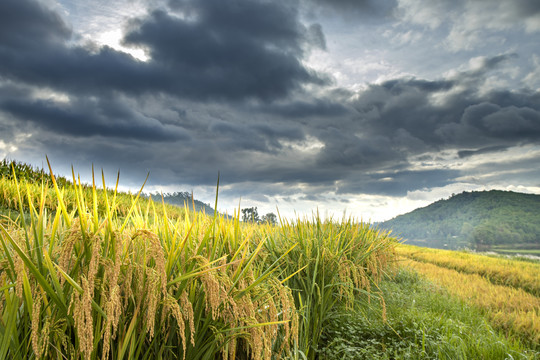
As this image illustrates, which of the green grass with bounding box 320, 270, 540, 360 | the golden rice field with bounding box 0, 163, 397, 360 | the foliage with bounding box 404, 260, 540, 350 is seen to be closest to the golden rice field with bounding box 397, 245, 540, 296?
the foliage with bounding box 404, 260, 540, 350

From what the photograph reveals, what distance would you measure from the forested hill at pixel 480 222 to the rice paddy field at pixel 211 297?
92161mm

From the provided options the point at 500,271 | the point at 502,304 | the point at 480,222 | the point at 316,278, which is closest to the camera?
the point at 316,278

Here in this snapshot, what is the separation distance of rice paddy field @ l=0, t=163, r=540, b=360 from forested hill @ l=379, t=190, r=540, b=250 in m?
92.2

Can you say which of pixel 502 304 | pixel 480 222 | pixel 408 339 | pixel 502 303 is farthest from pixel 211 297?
pixel 480 222

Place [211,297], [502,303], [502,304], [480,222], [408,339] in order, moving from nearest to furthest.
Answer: [211,297], [408,339], [502,304], [502,303], [480,222]

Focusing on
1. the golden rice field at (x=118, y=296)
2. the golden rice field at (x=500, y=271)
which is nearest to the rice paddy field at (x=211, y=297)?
the golden rice field at (x=118, y=296)

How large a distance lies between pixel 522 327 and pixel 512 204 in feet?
475

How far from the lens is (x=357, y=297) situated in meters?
6.41

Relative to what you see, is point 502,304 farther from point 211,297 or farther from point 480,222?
point 480,222

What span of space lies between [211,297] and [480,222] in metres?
144

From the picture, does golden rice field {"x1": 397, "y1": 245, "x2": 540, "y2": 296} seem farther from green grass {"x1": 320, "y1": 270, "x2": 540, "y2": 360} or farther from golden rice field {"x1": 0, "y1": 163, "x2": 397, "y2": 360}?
golden rice field {"x1": 0, "y1": 163, "x2": 397, "y2": 360}

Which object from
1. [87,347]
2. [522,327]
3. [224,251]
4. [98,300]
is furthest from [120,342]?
[522,327]

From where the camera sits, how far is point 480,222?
4751 inches

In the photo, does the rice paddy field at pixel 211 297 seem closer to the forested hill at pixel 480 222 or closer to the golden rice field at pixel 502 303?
the golden rice field at pixel 502 303
